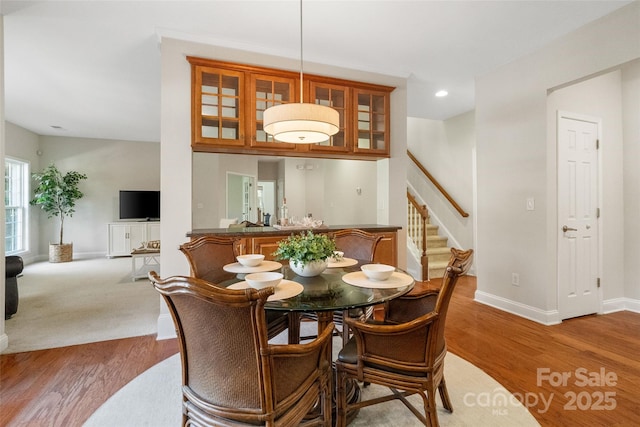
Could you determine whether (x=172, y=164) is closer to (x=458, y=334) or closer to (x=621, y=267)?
(x=458, y=334)

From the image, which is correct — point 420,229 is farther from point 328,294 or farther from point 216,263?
point 328,294

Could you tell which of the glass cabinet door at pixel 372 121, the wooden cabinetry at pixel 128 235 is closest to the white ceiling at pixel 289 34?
the glass cabinet door at pixel 372 121

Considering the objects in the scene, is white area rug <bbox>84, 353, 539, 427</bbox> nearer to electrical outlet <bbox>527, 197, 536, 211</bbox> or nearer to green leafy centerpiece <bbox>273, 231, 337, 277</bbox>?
green leafy centerpiece <bbox>273, 231, 337, 277</bbox>

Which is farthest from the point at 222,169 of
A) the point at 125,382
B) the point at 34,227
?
the point at 125,382

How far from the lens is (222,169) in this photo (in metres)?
6.39

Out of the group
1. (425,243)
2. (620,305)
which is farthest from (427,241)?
(620,305)

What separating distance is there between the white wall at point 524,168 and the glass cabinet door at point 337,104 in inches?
67.1

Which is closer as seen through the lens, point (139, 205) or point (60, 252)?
point (60, 252)

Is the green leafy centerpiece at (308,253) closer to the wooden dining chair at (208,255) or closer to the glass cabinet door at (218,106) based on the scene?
the wooden dining chair at (208,255)

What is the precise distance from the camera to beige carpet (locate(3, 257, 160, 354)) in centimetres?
276

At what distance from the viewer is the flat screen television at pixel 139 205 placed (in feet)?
23.1

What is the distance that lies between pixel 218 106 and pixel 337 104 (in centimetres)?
130

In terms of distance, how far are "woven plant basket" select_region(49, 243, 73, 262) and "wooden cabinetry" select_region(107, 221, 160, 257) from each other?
716mm

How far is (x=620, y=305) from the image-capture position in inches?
135
